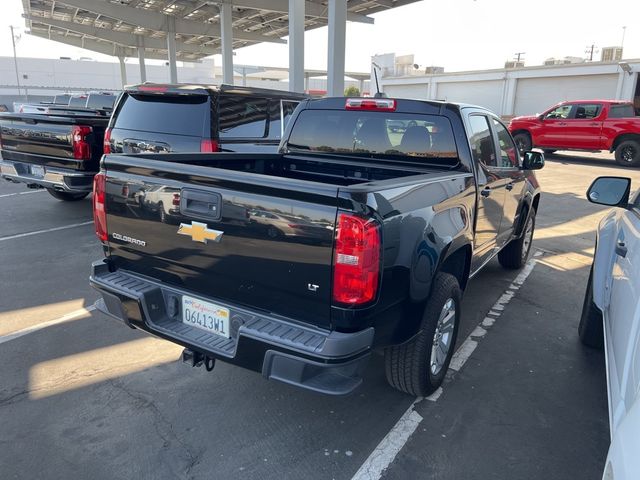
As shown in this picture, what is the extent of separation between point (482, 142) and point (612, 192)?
115cm

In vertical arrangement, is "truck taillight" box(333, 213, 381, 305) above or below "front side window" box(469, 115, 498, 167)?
below

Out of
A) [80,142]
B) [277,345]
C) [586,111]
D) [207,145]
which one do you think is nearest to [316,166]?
[207,145]

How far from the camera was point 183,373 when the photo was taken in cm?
347

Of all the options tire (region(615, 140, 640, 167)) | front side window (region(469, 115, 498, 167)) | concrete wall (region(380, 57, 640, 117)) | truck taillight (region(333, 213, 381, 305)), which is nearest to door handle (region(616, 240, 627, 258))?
front side window (region(469, 115, 498, 167))

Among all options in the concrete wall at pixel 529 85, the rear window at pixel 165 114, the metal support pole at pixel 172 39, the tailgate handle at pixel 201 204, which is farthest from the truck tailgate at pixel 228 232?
the concrete wall at pixel 529 85

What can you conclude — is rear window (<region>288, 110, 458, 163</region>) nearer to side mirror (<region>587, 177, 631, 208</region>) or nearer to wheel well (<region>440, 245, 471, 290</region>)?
wheel well (<region>440, 245, 471, 290</region>)

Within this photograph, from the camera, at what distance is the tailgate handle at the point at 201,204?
98.5 inches

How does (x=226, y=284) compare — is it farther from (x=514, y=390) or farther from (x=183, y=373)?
(x=514, y=390)

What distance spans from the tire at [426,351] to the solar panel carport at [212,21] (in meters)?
13.7

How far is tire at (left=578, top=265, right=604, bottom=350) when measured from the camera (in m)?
3.91

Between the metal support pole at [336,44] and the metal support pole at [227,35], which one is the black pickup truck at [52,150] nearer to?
the metal support pole at [336,44]

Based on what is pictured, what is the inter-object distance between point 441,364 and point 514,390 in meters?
0.57

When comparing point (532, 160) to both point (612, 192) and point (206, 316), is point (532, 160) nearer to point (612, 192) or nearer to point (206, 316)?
point (612, 192)

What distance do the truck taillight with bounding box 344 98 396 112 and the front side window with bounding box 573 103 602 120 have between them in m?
17.0
